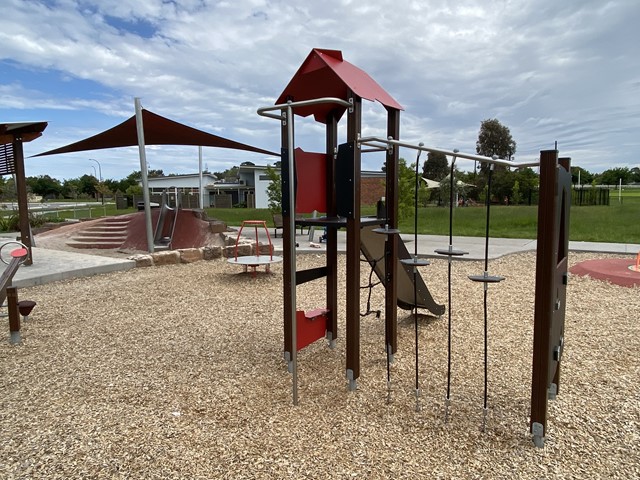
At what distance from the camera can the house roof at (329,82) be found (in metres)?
2.42

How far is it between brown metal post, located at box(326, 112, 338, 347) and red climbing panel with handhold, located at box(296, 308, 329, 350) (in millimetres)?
160

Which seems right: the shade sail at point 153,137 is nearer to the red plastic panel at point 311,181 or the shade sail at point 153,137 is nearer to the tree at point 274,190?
the tree at point 274,190

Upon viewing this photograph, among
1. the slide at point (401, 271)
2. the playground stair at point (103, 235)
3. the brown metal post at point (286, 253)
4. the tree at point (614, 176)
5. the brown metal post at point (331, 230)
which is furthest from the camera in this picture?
the tree at point (614, 176)

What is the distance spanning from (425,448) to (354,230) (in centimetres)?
115

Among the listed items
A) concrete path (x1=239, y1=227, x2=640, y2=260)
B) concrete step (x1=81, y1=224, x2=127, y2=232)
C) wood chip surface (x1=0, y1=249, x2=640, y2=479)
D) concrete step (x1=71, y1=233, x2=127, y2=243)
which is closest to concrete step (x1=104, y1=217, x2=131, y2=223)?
concrete step (x1=81, y1=224, x2=127, y2=232)

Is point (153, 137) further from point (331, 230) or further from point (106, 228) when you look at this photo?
point (331, 230)

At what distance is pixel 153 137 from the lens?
952cm

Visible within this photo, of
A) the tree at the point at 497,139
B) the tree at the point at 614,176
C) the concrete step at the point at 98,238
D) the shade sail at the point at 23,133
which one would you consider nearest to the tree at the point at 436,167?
the tree at the point at 497,139

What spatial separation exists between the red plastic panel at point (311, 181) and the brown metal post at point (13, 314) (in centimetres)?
248

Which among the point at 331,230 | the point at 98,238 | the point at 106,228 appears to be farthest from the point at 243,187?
the point at 331,230

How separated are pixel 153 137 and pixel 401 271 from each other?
772 centimetres

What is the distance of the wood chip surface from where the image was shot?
6.29ft

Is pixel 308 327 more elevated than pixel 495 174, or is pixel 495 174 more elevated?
pixel 495 174

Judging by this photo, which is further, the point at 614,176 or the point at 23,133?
the point at 614,176
